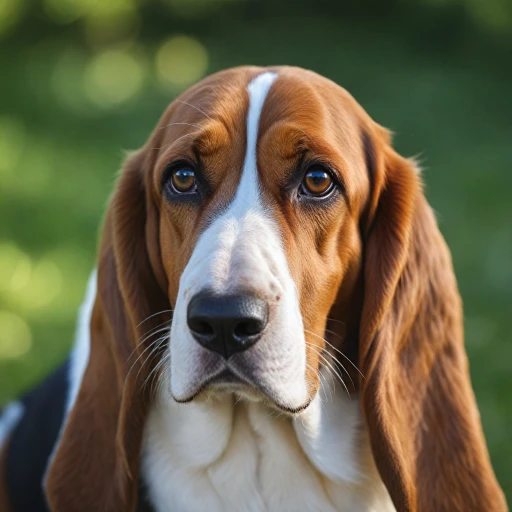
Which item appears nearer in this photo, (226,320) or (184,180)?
(226,320)

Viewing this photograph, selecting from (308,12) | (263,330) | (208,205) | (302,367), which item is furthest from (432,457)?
(308,12)

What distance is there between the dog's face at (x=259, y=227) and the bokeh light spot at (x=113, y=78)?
6.57 m

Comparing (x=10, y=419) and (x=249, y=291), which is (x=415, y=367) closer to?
(x=249, y=291)

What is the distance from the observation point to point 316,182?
342 cm

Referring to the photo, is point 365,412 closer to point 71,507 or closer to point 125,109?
point 71,507

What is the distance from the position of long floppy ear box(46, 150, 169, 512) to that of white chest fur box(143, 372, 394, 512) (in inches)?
8.1

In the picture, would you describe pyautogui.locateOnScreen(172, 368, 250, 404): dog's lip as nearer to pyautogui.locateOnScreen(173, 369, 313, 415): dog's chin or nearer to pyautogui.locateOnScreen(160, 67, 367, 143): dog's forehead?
pyautogui.locateOnScreen(173, 369, 313, 415): dog's chin

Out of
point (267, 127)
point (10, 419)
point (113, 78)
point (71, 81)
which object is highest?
point (267, 127)

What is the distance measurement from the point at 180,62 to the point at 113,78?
0.76 metres

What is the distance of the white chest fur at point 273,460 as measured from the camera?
365cm

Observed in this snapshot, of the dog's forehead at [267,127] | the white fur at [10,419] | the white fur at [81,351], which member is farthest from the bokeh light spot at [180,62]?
the dog's forehead at [267,127]

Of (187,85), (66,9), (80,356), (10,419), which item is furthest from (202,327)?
(66,9)

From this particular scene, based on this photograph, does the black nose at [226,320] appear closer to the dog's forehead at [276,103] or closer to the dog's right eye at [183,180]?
the dog's right eye at [183,180]

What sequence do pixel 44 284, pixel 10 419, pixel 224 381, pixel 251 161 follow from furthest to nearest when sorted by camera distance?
pixel 44 284, pixel 10 419, pixel 251 161, pixel 224 381
